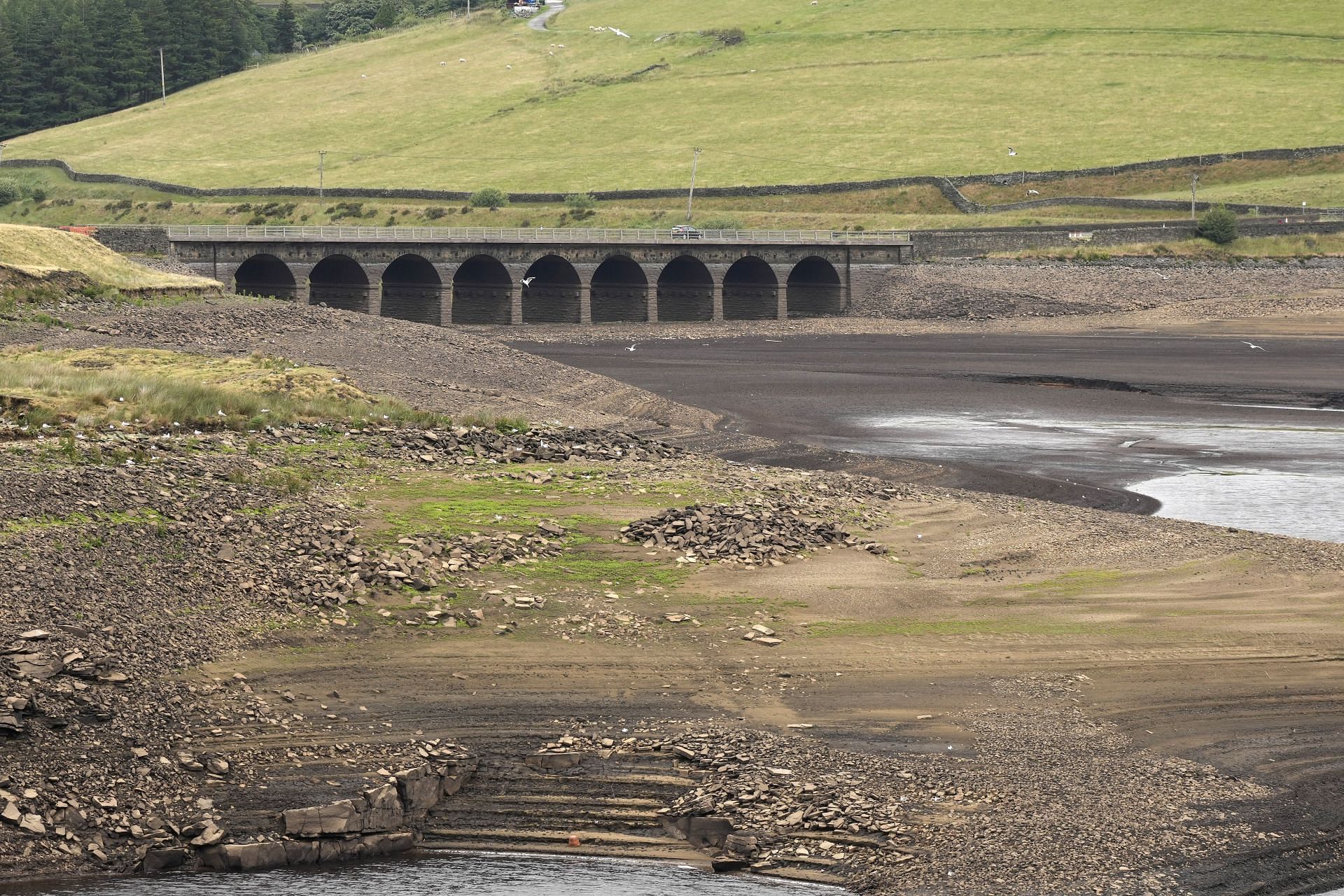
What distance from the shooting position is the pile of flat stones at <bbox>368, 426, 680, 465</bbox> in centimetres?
4462

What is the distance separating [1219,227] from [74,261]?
270 feet

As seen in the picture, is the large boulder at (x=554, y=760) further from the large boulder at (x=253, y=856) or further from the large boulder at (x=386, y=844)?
the large boulder at (x=253, y=856)

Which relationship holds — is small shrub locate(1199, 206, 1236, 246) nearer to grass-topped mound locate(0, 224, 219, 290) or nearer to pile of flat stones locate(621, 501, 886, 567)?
grass-topped mound locate(0, 224, 219, 290)

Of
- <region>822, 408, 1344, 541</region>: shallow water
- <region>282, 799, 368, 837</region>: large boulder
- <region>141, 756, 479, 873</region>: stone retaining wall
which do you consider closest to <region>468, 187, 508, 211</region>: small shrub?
<region>822, 408, 1344, 541</region>: shallow water

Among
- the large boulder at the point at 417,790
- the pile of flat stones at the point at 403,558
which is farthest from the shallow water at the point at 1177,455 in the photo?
the large boulder at the point at 417,790

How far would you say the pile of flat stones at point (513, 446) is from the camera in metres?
44.6

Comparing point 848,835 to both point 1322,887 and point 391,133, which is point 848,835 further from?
point 391,133

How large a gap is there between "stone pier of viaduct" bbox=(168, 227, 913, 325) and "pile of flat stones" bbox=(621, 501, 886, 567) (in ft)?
219

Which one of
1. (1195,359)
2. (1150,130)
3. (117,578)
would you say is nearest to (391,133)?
(1150,130)

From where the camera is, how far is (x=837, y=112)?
169 m

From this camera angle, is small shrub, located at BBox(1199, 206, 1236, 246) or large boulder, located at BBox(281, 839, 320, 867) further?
small shrub, located at BBox(1199, 206, 1236, 246)

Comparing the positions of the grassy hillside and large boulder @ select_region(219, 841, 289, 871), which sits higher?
the grassy hillside

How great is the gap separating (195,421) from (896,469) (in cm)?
2236

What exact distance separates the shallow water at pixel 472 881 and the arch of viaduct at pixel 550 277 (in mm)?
79609
